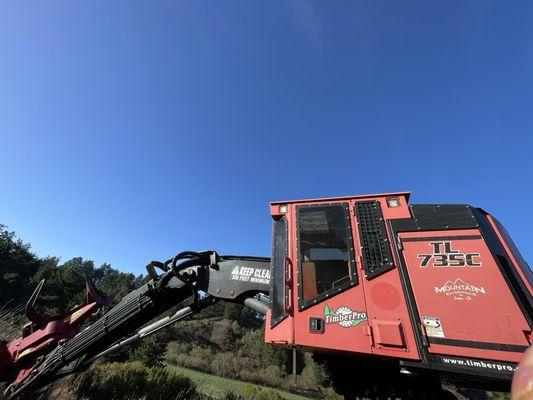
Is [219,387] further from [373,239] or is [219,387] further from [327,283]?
[373,239]

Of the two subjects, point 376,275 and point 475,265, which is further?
point 376,275

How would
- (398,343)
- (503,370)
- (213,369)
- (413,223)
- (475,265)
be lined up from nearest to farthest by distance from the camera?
(503,370) < (398,343) < (475,265) < (413,223) < (213,369)

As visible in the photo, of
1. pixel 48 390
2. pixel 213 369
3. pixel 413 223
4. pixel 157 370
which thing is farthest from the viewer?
pixel 213 369

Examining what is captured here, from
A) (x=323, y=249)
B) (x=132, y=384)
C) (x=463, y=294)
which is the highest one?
(x=323, y=249)

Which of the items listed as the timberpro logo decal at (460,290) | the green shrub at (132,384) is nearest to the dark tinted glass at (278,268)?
the timberpro logo decal at (460,290)

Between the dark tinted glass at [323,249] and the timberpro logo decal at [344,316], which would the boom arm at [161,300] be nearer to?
the dark tinted glass at [323,249]

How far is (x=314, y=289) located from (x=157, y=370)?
9.68 meters

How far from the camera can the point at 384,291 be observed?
3674 millimetres

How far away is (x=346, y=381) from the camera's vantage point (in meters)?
3.82

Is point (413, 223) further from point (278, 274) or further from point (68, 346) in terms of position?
point (68, 346)

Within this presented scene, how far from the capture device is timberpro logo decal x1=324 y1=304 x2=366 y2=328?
11.6 ft

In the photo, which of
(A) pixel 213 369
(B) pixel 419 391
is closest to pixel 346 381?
(B) pixel 419 391

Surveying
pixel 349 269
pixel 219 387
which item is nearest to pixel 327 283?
pixel 349 269

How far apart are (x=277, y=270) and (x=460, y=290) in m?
2.28
